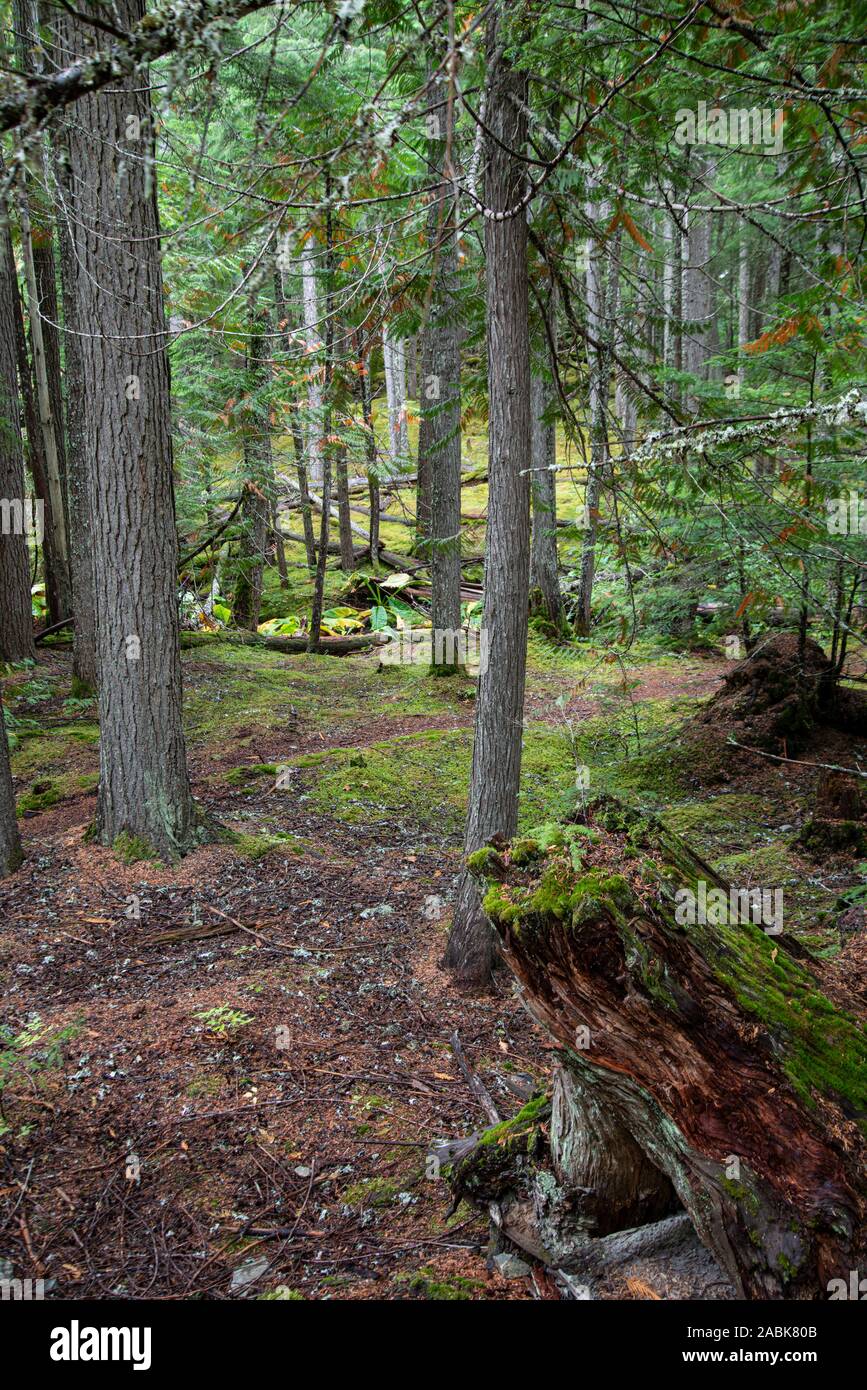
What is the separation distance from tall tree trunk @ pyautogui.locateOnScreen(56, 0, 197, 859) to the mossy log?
468 cm

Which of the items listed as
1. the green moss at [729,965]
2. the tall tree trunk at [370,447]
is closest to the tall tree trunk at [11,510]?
the tall tree trunk at [370,447]

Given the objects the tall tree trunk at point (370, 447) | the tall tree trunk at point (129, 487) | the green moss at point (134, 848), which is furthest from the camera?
the tall tree trunk at point (370, 447)

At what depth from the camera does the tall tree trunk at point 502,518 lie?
5.03 meters

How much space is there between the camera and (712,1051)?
8.28 ft

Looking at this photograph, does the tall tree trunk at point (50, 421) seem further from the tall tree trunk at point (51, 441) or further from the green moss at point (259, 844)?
the green moss at point (259, 844)

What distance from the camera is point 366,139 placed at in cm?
218

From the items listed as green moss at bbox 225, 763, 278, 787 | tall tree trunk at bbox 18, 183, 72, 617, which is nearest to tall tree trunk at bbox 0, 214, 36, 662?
tall tree trunk at bbox 18, 183, 72, 617

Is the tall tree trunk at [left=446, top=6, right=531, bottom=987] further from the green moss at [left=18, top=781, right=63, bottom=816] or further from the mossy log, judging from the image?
the green moss at [left=18, top=781, right=63, bottom=816]

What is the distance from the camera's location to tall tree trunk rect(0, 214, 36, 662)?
12.4 metres

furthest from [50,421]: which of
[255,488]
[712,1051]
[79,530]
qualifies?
[712,1051]

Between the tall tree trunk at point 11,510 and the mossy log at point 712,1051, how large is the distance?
39.0 ft

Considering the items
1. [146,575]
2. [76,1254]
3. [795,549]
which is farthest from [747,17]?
[76,1254]

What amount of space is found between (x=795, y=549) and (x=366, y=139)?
4.34 meters

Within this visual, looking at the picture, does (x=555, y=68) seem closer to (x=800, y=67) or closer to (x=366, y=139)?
(x=800, y=67)
